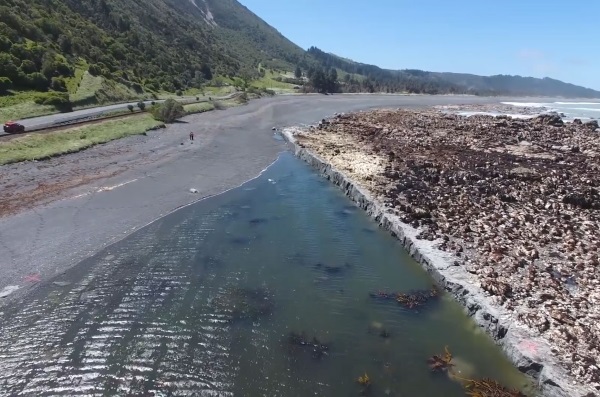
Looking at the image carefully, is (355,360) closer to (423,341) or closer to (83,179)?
(423,341)

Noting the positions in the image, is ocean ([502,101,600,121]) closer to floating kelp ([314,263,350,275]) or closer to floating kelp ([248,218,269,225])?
floating kelp ([248,218,269,225])

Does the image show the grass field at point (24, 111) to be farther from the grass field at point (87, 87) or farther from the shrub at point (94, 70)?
the shrub at point (94, 70)

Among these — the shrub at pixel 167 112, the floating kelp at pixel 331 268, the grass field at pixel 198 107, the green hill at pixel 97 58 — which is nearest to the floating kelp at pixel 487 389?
the floating kelp at pixel 331 268

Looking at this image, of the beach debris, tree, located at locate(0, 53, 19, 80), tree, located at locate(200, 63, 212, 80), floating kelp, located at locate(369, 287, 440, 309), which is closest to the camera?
floating kelp, located at locate(369, 287, 440, 309)

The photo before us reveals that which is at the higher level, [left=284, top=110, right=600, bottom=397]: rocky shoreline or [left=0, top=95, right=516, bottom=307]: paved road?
[left=284, top=110, right=600, bottom=397]: rocky shoreline

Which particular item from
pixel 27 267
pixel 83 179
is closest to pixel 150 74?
pixel 83 179

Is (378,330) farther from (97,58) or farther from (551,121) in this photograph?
(97,58)

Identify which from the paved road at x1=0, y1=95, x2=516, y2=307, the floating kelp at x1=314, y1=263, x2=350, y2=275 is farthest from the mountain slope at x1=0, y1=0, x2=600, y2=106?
the floating kelp at x1=314, y1=263, x2=350, y2=275
